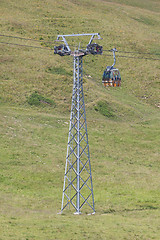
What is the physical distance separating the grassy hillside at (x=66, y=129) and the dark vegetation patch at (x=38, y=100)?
186mm

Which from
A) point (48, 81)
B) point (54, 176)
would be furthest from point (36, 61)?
point (54, 176)

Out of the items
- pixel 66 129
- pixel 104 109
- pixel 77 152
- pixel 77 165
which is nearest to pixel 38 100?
pixel 66 129

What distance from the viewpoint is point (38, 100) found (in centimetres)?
8125

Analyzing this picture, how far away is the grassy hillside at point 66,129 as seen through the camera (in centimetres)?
3528

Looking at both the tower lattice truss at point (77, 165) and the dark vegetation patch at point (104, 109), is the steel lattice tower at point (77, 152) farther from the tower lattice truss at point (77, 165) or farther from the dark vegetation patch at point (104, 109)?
the dark vegetation patch at point (104, 109)

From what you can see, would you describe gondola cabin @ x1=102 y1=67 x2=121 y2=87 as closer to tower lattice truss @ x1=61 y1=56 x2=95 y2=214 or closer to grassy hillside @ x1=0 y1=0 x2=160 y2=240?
tower lattice truss @ x1=61 y1=56 x2=95 y2=214

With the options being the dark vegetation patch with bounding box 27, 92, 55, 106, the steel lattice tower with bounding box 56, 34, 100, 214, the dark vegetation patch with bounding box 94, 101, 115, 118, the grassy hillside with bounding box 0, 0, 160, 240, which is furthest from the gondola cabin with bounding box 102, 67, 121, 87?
the dark vegetation patch with bounding box 94, 101, 115, 118

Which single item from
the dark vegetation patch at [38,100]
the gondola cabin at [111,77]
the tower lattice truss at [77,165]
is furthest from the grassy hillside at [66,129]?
the gondola cabin at [111,77]

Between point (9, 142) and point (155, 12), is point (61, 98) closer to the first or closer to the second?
point (9, 142)

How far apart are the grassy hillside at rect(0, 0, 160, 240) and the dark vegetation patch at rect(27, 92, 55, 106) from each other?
0.19 metres

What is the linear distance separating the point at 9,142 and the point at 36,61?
42638 mm

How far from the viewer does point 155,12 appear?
176500 millimetres

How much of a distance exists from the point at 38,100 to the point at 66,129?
12497mm

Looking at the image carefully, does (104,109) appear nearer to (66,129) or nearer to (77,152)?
(66,129)
